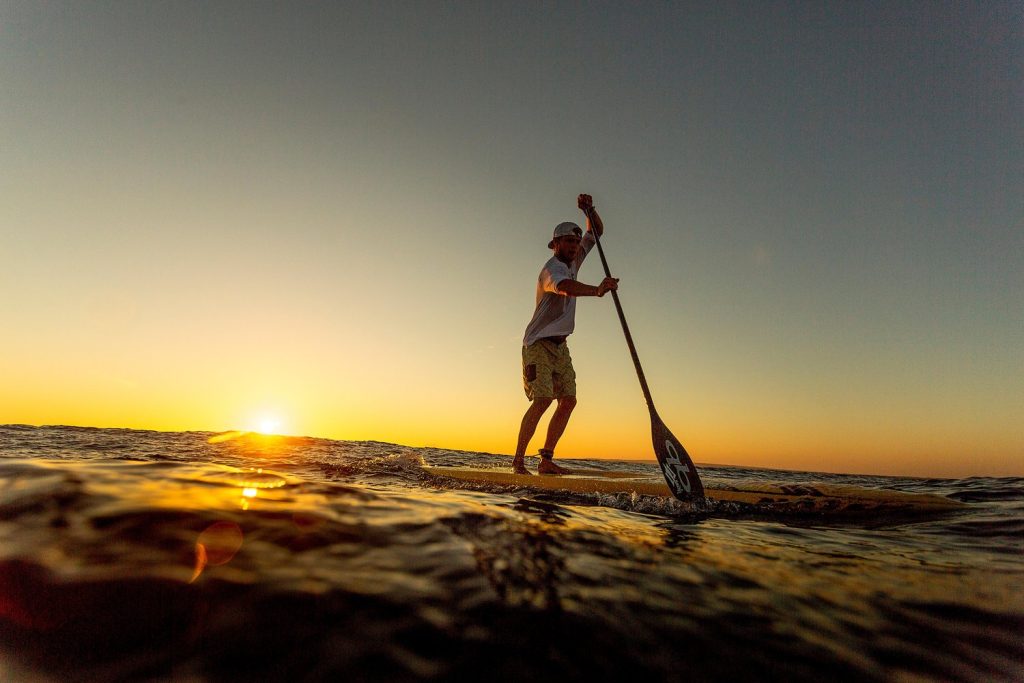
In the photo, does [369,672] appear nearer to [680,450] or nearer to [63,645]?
[63,645]

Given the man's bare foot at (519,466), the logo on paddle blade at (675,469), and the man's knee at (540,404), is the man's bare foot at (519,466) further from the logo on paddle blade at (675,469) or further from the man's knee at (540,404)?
the logo on paddle blade at (675,469)

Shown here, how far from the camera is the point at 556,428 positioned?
5.80 meters

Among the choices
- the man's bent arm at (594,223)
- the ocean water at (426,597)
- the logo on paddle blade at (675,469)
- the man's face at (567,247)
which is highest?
the man's bent arm at (594,223)

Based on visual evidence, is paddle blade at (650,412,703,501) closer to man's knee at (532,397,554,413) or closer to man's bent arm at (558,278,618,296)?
man's knee at (532,397,554,413)

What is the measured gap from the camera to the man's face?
6.07 m

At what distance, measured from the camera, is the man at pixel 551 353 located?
566 centimetres

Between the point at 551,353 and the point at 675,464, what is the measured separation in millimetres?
2064

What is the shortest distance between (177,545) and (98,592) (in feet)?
0.94

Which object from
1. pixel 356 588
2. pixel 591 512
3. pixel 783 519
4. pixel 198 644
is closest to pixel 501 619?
pixel 356 588

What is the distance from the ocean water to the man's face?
419cm

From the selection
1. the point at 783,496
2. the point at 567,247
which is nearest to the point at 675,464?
the point at 783,496

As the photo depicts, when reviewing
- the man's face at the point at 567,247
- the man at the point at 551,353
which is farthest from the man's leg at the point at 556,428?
the man's face at the point at 567,247

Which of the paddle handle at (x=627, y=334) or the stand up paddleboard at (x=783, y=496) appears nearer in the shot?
the stand up paddleboard at (x=783, y=496)

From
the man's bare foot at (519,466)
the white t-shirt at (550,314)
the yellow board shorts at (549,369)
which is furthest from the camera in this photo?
the white t-shirt at (550,314)
